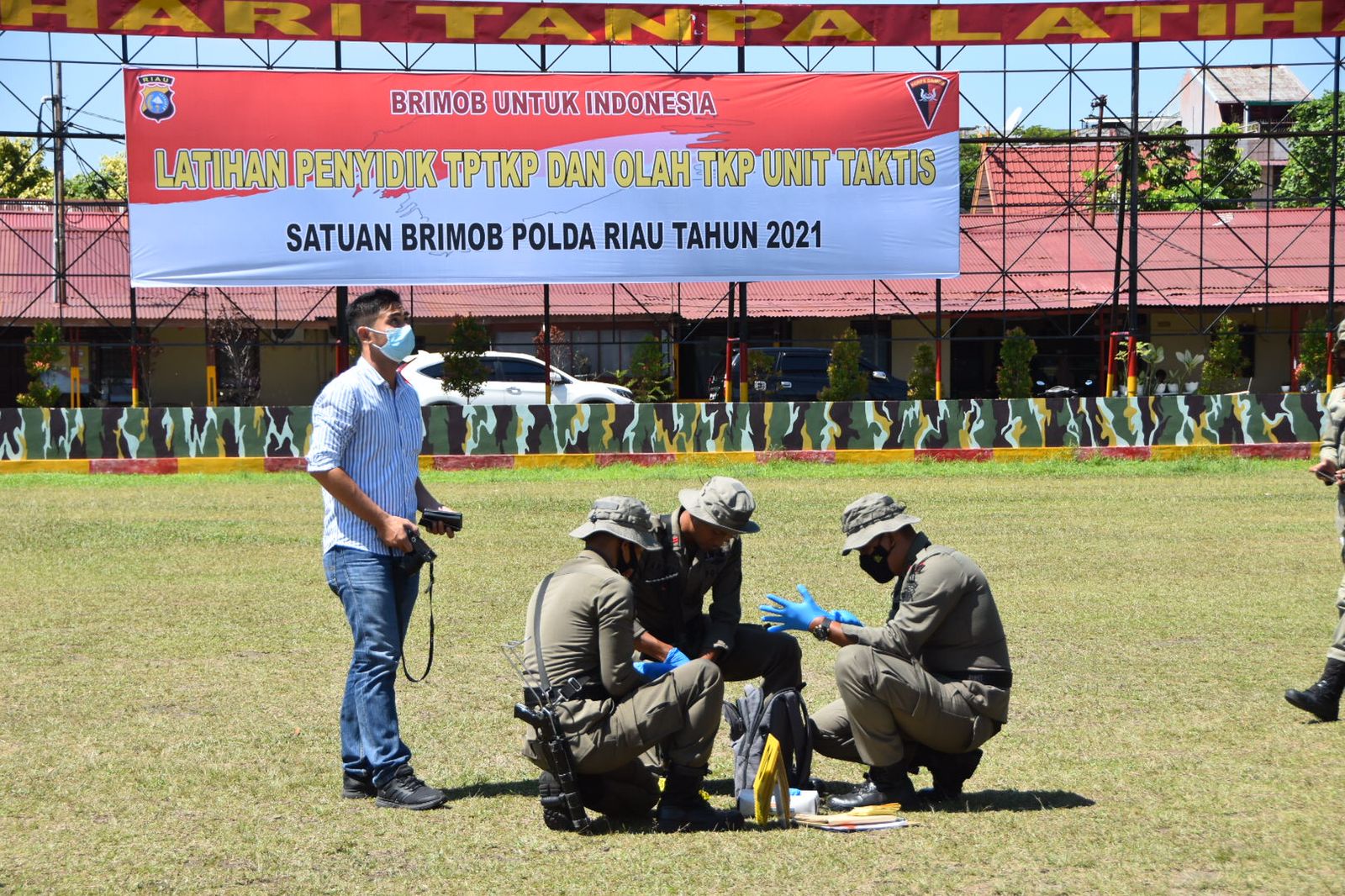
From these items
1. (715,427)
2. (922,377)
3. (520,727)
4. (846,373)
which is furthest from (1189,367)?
(520,727)

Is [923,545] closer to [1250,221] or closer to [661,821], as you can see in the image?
[661,821]

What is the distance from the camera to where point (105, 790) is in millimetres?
6262

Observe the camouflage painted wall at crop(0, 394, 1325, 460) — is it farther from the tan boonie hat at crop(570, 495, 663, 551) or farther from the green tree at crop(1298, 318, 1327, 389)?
the tan boonie hat at crop(570, 495, 663, 551)

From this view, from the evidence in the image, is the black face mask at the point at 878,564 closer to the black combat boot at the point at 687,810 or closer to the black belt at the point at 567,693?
the black combat boot at the point at 687,810

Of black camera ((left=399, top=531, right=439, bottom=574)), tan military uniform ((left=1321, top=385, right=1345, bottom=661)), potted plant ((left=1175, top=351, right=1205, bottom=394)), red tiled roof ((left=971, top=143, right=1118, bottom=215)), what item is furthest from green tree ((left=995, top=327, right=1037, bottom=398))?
black camera ((left=399, top=531, right=439, bottom=574))

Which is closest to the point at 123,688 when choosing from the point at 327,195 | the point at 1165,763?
the point at 1165,763

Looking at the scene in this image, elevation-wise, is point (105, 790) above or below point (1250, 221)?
below

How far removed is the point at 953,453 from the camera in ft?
75.4

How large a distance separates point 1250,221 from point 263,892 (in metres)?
37.5

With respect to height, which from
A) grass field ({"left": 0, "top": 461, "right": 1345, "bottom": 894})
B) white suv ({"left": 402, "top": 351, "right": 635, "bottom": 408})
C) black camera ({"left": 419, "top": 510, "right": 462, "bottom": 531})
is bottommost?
grass field ({"left": 0, "top": 461, "right": 1345, "bottom": 894})

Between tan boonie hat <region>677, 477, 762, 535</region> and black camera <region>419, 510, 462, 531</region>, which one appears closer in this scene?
tan boonie hat <region>677, 477, 762, 535</region>

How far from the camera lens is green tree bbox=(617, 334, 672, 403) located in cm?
3083

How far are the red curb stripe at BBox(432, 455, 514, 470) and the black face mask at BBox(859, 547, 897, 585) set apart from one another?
16867 millimetres

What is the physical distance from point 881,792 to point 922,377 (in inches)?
1044
